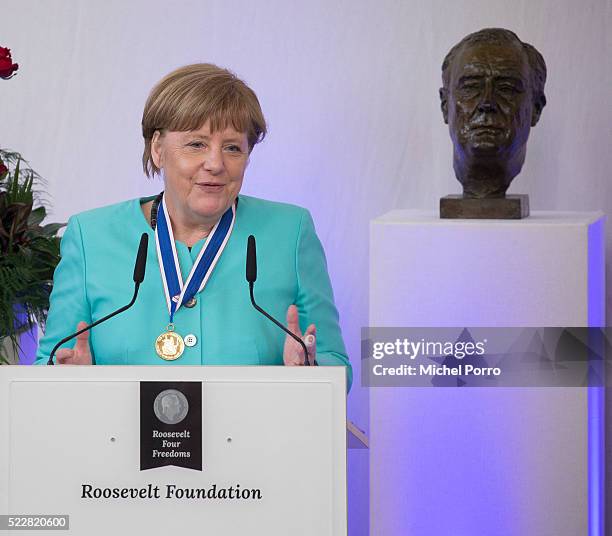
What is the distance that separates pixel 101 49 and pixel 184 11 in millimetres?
346

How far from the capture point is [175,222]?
260cm

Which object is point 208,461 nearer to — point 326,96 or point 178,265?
point 178,265

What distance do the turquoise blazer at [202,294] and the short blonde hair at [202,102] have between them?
9.6 inches

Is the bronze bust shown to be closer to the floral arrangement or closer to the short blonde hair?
the short blonde hair

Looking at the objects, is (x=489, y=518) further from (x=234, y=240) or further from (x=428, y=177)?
(x=428, y=177)

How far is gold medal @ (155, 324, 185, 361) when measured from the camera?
7.73ft

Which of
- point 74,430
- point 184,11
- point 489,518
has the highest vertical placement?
point 184,11

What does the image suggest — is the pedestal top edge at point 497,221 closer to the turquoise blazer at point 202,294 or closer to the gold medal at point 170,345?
the turquoise blazer at point 202,294

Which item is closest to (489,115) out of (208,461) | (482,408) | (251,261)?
(482,408)

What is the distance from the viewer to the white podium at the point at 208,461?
146 cm

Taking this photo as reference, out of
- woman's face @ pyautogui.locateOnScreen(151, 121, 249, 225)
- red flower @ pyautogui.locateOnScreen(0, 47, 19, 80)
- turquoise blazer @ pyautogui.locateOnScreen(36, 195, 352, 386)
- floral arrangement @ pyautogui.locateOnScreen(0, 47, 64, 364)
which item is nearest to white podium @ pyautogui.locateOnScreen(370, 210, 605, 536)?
turquoise blazer @ pyautogui.locateOnScreen(36, 195, 352, 386)

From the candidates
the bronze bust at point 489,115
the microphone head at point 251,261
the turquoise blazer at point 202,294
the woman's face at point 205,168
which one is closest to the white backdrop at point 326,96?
the bronze bust at point 489,115

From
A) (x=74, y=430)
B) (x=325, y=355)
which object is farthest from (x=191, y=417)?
(x=325, y=355)

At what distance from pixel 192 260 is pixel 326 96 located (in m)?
1.60
